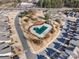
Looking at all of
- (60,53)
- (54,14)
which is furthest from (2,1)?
(60,53)

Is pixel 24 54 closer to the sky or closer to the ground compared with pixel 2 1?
closer to the ground

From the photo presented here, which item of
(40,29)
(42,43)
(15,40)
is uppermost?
(40,29)

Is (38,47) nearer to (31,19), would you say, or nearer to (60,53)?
(60,53)

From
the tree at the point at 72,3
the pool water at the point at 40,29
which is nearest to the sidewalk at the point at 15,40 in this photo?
the pool water at the point at 40,29

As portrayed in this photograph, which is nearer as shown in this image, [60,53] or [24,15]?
[60,53]

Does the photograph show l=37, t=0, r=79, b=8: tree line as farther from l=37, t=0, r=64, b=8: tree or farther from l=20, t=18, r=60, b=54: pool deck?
l=20, t=18, r=60, b=54: pool deck

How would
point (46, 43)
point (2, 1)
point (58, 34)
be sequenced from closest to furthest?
point (46, 43) < point (58, 34) < point (2, 1)

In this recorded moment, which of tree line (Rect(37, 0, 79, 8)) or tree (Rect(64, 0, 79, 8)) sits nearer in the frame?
tree line (Rect(37, 0, 79, 8))

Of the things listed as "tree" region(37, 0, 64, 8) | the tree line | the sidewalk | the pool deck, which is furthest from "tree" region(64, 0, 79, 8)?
the sidewalk

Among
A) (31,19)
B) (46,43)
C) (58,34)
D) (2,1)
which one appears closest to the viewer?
(46,43)

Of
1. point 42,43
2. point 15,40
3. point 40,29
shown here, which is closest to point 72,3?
point 40,29

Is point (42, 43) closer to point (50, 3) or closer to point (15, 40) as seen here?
point (15, 40)
